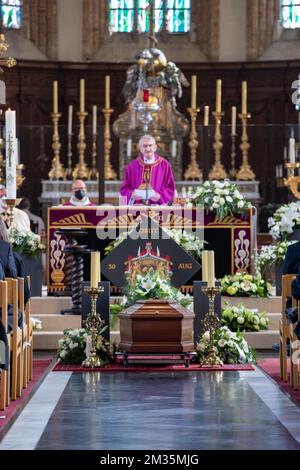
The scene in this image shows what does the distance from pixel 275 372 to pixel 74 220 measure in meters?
3.89

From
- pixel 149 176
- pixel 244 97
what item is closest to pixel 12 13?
pixel 244 97

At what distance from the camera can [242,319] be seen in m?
12.5

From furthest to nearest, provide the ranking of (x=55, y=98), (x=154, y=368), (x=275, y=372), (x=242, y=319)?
(x=55, y=98) → (x=242, y=319) → (x=154, y=368) → (x=275, y=372)

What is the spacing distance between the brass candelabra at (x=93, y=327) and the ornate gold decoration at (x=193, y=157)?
29.7ft

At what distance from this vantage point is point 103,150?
1922cm

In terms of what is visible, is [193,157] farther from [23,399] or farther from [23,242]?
[23,399]

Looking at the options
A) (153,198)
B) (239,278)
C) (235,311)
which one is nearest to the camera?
(235,311)

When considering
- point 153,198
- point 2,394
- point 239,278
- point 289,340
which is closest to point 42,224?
point 153,198

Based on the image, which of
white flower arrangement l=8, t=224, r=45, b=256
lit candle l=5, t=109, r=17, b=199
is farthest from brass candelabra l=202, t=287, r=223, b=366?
white flower arrangement l=8, t=224, r=45, b=256

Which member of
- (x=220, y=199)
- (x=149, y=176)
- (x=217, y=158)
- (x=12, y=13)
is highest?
(x=12, y=13)

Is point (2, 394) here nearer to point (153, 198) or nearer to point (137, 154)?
point (153, 198)

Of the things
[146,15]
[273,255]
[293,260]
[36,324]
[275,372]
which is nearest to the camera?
[293,260]

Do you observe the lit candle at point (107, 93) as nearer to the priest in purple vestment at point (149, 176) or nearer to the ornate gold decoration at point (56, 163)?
the ornate gold decoration at point (56, 163)

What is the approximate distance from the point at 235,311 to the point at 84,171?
7.80 metres
